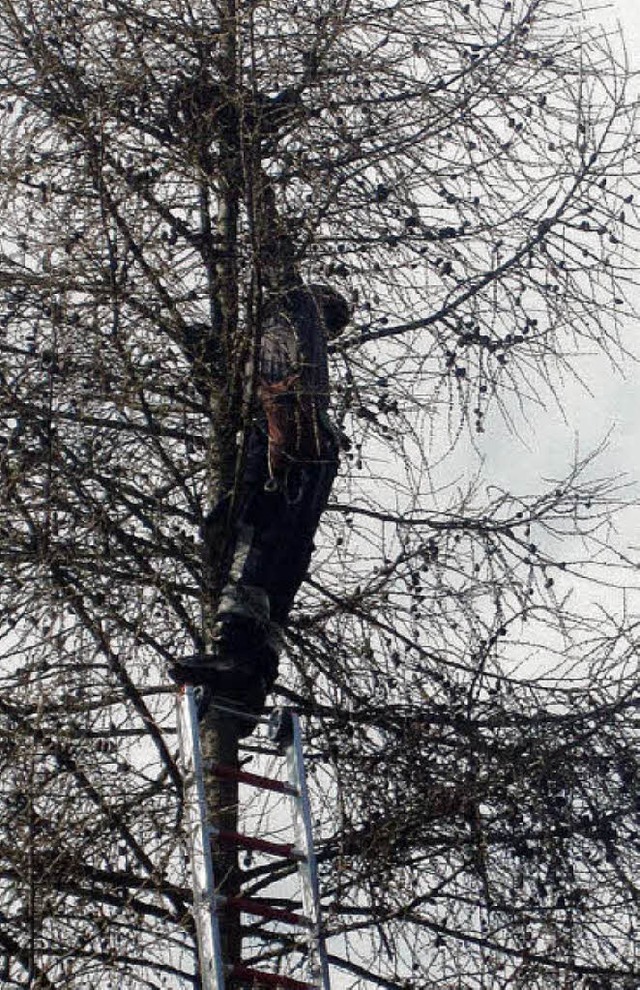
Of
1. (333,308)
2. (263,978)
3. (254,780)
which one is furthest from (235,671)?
(333,308)

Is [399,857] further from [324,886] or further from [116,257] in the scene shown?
[116,257]

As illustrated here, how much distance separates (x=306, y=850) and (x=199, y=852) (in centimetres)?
48

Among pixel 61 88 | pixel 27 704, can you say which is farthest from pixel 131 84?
pixel 27 704

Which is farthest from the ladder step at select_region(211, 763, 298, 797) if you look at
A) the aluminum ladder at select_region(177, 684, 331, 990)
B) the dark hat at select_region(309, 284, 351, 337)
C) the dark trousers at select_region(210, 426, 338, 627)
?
the dark hat at select_region(309, 284, 351, 337)

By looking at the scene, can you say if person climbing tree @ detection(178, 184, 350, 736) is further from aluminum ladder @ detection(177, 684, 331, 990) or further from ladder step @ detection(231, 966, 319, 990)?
ladder step @ detection(231, 966, 319, 990)

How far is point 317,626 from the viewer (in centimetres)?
764

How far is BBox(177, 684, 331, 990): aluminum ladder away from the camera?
605 centimetres

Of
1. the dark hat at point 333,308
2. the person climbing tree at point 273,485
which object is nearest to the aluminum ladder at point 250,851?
the person climbing tree at point 273,485

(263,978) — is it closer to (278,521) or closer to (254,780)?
(254,780)

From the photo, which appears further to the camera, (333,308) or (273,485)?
(333,308)

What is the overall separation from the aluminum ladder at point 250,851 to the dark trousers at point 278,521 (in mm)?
434

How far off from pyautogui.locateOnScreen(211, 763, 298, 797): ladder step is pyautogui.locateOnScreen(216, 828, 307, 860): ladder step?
16 cm

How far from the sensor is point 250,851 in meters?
6.73

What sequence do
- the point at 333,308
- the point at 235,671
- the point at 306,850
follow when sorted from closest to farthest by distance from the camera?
1. the point at 306,850
2. the point at 235,671
3. the point at 333,308
